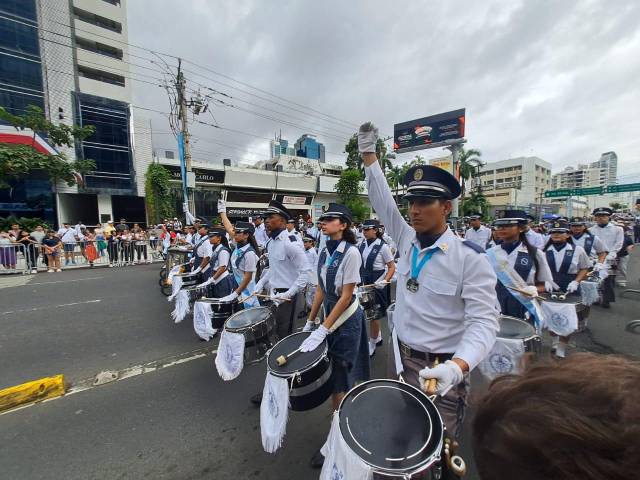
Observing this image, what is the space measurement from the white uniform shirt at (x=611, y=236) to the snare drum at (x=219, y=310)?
25.3 feet

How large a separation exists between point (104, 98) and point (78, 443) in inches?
1198

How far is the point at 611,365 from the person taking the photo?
586 mm

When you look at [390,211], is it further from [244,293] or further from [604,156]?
[604,156]

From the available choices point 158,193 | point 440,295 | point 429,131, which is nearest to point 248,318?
point 440,295

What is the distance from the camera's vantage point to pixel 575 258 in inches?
176

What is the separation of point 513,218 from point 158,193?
27.2 m

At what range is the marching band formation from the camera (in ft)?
4.36

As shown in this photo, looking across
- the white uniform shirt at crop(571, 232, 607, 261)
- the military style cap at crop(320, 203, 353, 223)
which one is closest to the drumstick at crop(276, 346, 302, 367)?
the military style cap at crop(320, 203, 353, 223)

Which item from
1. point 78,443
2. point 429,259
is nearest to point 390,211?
point 429,259

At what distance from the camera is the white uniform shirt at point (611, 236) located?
6.44 meters

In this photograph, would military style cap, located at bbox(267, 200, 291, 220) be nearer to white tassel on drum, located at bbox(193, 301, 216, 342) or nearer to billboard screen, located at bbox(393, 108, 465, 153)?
white tassel on drum, located at bbox(193, 301, 216, 342)

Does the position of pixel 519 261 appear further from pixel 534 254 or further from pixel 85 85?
pixel 85 85

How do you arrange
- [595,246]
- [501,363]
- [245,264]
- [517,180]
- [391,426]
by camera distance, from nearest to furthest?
[391,426], [501,363], [245,264], [595,246], [517,180]

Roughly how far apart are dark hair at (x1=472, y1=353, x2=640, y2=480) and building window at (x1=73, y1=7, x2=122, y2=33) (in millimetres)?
38022
